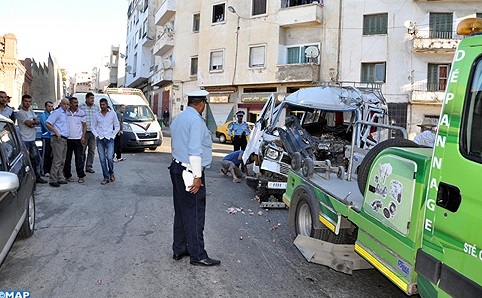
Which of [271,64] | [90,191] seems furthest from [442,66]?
[90,191]

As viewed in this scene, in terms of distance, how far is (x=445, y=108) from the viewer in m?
2.73

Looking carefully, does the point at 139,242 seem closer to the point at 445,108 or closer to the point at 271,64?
the point at 445,108

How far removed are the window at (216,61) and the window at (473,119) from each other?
27.9 m

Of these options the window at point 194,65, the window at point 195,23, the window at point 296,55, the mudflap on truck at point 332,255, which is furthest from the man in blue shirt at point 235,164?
the window at point 195,23

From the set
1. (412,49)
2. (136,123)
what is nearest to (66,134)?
(136,123)

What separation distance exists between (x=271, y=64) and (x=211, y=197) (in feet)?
64.7

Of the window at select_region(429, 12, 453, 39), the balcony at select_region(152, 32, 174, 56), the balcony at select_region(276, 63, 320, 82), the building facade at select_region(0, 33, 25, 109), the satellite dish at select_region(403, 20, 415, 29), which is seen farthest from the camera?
the balcony at select_region(152, 32, 174, 56)

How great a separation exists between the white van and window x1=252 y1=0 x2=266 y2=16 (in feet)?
46.2

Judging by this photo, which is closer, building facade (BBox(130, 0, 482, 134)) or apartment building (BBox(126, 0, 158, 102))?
building facade (BBox(130, 0, 482, 134))

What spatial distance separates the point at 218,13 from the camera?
3025 centimetres

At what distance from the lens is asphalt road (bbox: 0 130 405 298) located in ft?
12.2

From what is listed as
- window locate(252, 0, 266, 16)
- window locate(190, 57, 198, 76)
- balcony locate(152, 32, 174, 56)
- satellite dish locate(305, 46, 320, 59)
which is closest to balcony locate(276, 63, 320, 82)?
satellite dish locate(305, 46, 320, 59)

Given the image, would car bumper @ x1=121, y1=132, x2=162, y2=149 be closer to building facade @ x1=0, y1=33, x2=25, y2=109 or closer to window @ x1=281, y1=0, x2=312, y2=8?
building facade @ x1=0, y1=33, x2=25, y2=109

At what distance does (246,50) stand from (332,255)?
25.1 metres
